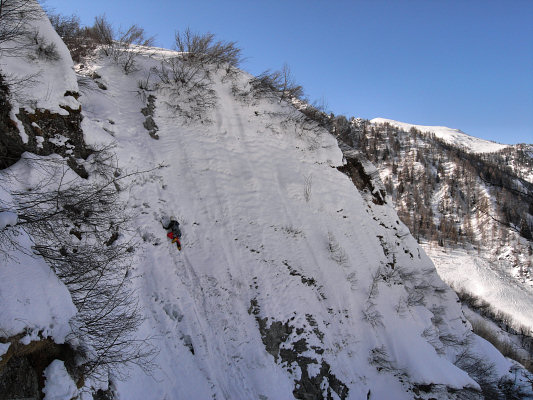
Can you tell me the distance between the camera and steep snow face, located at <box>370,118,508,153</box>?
137m

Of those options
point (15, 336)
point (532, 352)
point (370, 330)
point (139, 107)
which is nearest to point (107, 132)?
point (139, 107)

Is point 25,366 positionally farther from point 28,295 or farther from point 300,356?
point 300,356

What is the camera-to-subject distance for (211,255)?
7.71 metres

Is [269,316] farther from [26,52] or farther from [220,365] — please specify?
[26,52]

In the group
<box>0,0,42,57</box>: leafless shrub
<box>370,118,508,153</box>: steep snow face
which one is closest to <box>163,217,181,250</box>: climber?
<box>0,0,42,57</box>: leafless shrub

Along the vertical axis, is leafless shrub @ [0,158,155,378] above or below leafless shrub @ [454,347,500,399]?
above

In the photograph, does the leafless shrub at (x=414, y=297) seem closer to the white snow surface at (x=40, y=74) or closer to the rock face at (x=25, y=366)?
the rock face at (x=25, y=366)

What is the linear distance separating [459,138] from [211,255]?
18350cm

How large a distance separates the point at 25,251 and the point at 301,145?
9677 mm

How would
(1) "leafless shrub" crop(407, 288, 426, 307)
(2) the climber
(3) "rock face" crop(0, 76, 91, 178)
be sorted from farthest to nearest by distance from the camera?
(1) "leafless shrub" crop(407, 288, 426, 307), (2) the climber, (3) "rock face" crop(0, 76, 91, 178)

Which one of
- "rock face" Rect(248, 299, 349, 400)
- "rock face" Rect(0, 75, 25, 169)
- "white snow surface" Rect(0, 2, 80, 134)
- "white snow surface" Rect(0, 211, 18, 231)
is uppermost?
"white snow surface" Rect(0, 2, 80, 134)

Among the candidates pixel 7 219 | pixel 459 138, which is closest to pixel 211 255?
pixel 7 219

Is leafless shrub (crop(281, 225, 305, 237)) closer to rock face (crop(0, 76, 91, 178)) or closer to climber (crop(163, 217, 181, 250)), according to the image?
climber (crop(163, 217, 181, 250))

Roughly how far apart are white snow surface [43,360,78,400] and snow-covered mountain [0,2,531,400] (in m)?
0.02
